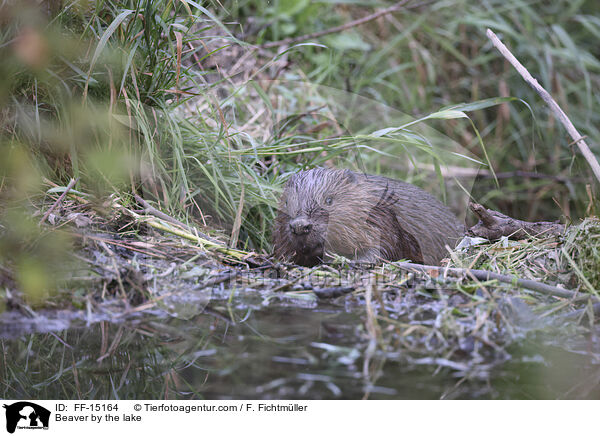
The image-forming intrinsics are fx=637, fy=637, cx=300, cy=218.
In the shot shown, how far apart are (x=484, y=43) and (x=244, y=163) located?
3.56 metres

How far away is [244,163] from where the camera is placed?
3496 mm

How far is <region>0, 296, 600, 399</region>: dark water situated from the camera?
5.66 ft

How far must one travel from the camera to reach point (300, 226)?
9.37 feet

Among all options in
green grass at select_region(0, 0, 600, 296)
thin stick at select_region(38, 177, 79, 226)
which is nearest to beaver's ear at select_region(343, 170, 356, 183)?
green grass at select_region(0, 0, 600, 296)

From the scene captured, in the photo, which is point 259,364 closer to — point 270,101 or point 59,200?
point 59,200

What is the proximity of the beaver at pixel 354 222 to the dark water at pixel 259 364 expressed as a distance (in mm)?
815

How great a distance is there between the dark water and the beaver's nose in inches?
29.6

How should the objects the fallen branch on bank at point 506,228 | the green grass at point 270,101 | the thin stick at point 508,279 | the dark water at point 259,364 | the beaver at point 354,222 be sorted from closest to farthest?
1. the dark water at point 259,364
2. the thin stick at point 508,279
3. the green grass at point 270,101
4. the beaver at point 354,222
5. the fallen branch on bank at point 506,228

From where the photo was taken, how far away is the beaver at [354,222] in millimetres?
2953
